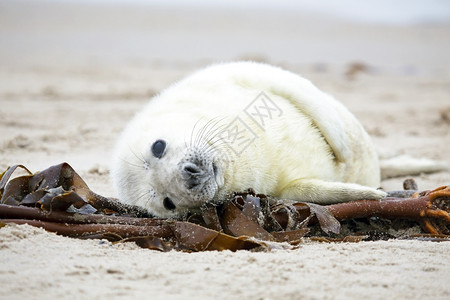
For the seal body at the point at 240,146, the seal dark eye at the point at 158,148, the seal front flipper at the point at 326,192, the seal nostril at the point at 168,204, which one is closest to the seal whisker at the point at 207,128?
the seal body at the point at 240,146

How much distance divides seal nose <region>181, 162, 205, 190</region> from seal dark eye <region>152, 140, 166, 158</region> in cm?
25

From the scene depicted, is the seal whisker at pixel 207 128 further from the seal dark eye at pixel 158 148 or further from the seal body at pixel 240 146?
the seal dark eye at pixel 158 148

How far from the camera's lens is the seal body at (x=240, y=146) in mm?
3049

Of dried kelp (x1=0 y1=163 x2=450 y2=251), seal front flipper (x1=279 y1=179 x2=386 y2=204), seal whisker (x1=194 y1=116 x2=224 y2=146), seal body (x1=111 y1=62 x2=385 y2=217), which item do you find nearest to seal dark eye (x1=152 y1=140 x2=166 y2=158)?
seal body (x1=111 y1=62 x2=385 y2=217)

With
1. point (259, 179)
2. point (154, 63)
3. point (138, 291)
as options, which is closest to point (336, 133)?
point (259, 179)

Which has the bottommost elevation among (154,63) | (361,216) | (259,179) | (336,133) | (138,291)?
(138,291)

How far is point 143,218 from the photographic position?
3.02 meters

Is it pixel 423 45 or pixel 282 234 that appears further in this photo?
pixel 423 45

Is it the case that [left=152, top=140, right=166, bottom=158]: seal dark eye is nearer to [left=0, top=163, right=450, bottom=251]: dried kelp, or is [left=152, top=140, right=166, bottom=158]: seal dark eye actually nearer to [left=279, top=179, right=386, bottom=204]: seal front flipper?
[left=0, top=163, right=450, bottom=251]: dried kelp

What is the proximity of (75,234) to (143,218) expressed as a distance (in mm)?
357

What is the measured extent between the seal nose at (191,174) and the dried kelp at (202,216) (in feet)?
0.66

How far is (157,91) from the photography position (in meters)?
8.79

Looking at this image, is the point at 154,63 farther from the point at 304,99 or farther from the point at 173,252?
the point at 173,252

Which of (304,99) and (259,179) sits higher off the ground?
(304,99)
